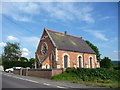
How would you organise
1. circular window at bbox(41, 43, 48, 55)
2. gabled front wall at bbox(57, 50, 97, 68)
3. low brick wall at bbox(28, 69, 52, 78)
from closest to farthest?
low brick wall at bbox(28, 69, 52, 78) → gabled front wall at bbox(57, 50, 97, 68) → circular window at bbox(41, 43, 48, 55)

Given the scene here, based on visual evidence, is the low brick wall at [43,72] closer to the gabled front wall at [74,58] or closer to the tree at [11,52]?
the gabled front wall at [74,58]

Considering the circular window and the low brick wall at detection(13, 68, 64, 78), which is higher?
the circular window

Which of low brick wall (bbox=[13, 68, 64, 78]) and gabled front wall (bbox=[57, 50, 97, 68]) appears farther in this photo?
gabled front wall (bbox=[57, 50, 97, 68])

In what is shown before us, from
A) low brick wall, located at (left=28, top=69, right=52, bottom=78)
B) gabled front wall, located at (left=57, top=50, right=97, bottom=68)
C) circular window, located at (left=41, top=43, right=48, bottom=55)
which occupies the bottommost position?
low brick wall, located at (left=28, top=69, right=52, bottom=78)

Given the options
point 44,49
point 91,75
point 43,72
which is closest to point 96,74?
point 91,75

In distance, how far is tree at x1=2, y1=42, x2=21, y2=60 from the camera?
54.4 metres

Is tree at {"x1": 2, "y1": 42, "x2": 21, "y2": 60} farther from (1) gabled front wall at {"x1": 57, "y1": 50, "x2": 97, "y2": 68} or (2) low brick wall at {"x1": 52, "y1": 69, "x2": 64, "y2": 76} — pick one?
(2) low brick wall at {"x1": 52, "y1": 69, "x2": 64, "y2": 76}

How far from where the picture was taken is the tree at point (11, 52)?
54406mm

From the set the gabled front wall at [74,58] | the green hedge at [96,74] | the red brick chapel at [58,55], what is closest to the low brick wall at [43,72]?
the green hedge at [96,74]

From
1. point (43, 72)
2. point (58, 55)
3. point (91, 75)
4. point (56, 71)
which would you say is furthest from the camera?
point (58, 55)

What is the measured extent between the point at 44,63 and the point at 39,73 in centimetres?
642

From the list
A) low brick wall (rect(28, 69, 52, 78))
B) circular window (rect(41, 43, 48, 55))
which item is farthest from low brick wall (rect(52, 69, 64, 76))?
circular window (rect(41, 43, 48, 55))

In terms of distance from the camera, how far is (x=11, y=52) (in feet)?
179

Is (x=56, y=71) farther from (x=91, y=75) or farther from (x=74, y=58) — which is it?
(x=74, y=58)
